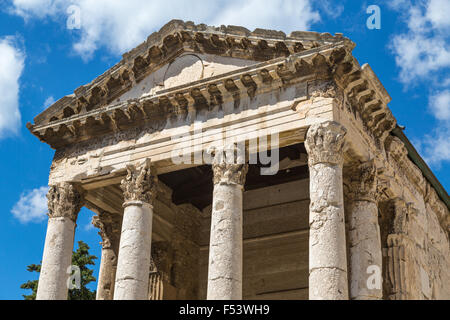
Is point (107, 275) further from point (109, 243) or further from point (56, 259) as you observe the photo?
point (56, 259)

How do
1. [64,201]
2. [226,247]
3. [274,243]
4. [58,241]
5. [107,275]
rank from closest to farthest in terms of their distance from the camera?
[226,247], [58,241], [64,201], [107,275], [274,243]

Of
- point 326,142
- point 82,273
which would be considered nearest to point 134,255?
point 326,142

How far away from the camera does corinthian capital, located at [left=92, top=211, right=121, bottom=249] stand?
17086 mm

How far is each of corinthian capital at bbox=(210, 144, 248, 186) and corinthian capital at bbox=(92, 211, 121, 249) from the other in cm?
433

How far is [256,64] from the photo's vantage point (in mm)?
13797

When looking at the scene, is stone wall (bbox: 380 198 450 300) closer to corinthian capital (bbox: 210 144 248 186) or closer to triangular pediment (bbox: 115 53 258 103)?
corinthian capital (bbox: 210 144 248 186)

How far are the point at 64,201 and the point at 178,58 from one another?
3.89 m

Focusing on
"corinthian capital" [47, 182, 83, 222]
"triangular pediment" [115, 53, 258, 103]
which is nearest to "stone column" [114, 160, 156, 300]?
→ "corinthian capital" [47, 182, 83, 222]

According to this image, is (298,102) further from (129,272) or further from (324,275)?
(129,272)

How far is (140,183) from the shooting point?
14.4 m

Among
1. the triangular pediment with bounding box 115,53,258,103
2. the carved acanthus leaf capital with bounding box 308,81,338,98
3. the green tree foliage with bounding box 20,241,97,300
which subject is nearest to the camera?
the carved acanthus leaf capital with bounding box 308,81,338,98

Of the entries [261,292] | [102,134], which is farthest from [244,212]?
[102,134]

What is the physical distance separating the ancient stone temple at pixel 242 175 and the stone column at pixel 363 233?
0.02 m
